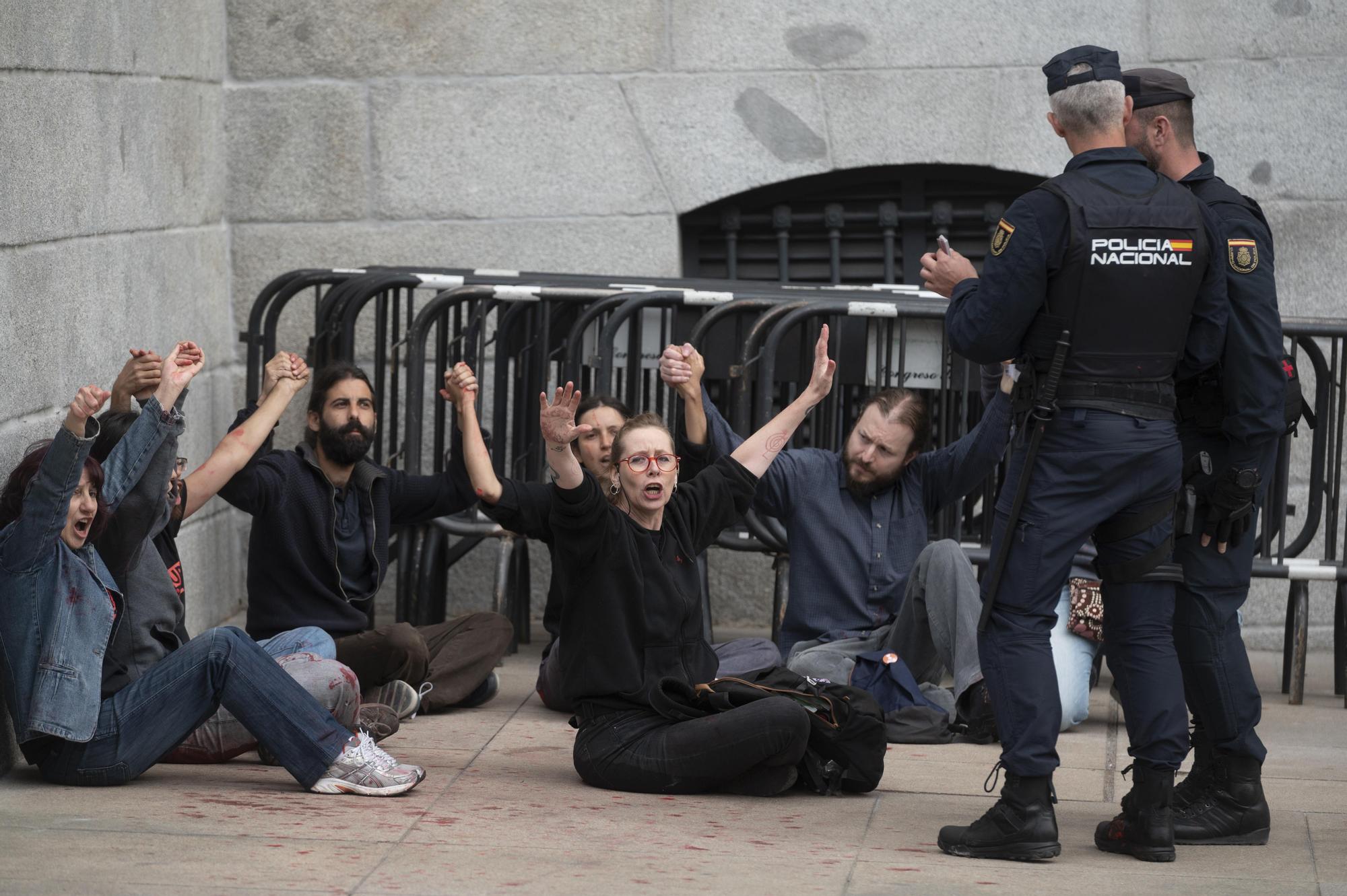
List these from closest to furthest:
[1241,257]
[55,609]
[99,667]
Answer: [1241,257], [55,609], [99,667]

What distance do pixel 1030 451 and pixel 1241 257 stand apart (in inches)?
30.0

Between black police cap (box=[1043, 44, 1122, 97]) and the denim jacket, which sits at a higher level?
black police cap (box=[1043, 44, 1122, 97])

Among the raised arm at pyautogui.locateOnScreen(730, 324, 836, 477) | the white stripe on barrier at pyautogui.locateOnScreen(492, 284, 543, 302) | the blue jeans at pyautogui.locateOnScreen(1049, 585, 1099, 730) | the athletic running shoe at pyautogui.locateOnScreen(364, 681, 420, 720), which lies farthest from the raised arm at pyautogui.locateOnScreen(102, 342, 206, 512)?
the blue jeans at pyautogui.locateOnScreen(1049, 585, 1099, 730)

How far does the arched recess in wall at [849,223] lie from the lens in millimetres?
8109

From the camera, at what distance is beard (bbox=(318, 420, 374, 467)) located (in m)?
6.05

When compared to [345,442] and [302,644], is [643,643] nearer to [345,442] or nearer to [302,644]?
[302,644]

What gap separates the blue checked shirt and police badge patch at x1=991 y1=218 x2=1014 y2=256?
1.81 metres

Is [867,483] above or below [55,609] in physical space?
above

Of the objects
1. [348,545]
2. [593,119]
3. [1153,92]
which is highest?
[593,119]

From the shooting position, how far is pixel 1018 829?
4.40 m

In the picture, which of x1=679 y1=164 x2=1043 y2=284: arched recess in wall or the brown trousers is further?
x1=679 y1=164 x2=1043 y2=284: arched recess in wall

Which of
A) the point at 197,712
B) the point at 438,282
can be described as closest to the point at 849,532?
the point at 438,282

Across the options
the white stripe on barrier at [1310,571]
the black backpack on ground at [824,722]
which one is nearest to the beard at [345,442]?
the black backpack on ground at [824,722]

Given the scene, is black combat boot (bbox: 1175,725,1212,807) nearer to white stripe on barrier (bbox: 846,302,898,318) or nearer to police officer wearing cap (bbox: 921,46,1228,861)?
police officer wearing cap (bbox: 921,46,1228,861)
